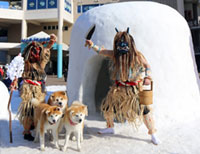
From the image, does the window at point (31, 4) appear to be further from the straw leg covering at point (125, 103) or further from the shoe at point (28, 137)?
the straw leg covering at point (125, 103)

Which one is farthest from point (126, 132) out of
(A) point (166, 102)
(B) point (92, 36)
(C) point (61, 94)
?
(B) point (92, 36)

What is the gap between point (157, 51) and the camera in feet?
11.9

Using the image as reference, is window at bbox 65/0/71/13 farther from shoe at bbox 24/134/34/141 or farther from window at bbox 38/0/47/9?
shoe at bbox 24/134/34/141

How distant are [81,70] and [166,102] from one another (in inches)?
74.8

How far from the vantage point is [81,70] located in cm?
407

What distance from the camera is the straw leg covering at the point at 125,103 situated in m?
2.81

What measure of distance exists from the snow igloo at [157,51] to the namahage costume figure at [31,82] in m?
1.08

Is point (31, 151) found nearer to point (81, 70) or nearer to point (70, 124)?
point (70, 124)

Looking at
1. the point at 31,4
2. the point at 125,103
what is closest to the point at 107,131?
the point at 125,103

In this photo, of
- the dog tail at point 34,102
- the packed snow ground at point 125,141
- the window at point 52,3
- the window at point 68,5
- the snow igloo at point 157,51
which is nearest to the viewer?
the packed snow ground at point 125,141

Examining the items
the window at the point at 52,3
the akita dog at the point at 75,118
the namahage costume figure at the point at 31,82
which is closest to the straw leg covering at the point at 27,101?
the namahage costume figure at the point at 31,82

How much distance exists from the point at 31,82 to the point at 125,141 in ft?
5.96

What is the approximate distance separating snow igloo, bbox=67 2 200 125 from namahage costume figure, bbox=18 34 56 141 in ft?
3.53

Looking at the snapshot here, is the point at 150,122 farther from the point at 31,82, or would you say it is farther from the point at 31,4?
the point at 31,4
